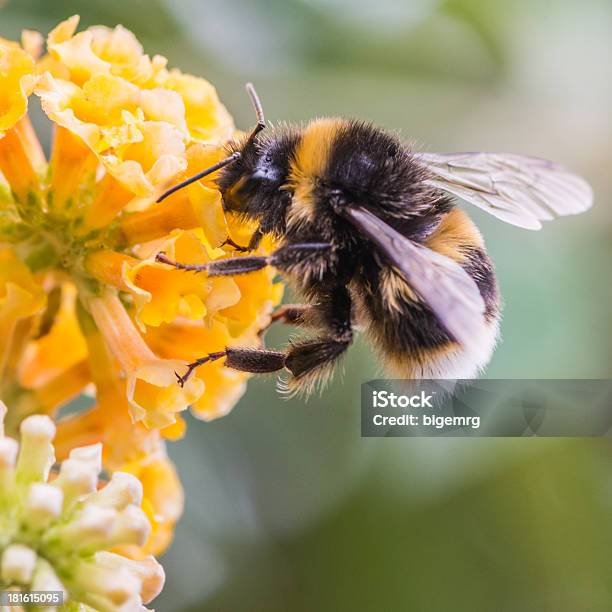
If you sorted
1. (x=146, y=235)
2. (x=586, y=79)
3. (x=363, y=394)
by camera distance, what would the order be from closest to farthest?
(x=146, y=235) < (x=363, y=394) < (x=586, y=79)

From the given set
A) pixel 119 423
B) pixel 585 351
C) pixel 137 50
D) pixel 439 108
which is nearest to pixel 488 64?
pixel 439 108

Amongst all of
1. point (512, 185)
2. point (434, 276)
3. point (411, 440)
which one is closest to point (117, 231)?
point (434, 276)

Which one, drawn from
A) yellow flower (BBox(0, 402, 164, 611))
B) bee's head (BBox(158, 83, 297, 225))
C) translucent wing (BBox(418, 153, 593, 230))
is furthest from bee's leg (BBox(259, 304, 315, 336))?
yellow flower (BBox(0, 402, 164, 611))

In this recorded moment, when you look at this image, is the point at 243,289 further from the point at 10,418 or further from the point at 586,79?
the point at 586,79

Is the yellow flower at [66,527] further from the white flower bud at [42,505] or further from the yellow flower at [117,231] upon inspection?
the yellow flower at [117,231]

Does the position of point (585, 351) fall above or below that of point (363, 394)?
above

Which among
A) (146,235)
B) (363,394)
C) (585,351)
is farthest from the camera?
(585,351)
